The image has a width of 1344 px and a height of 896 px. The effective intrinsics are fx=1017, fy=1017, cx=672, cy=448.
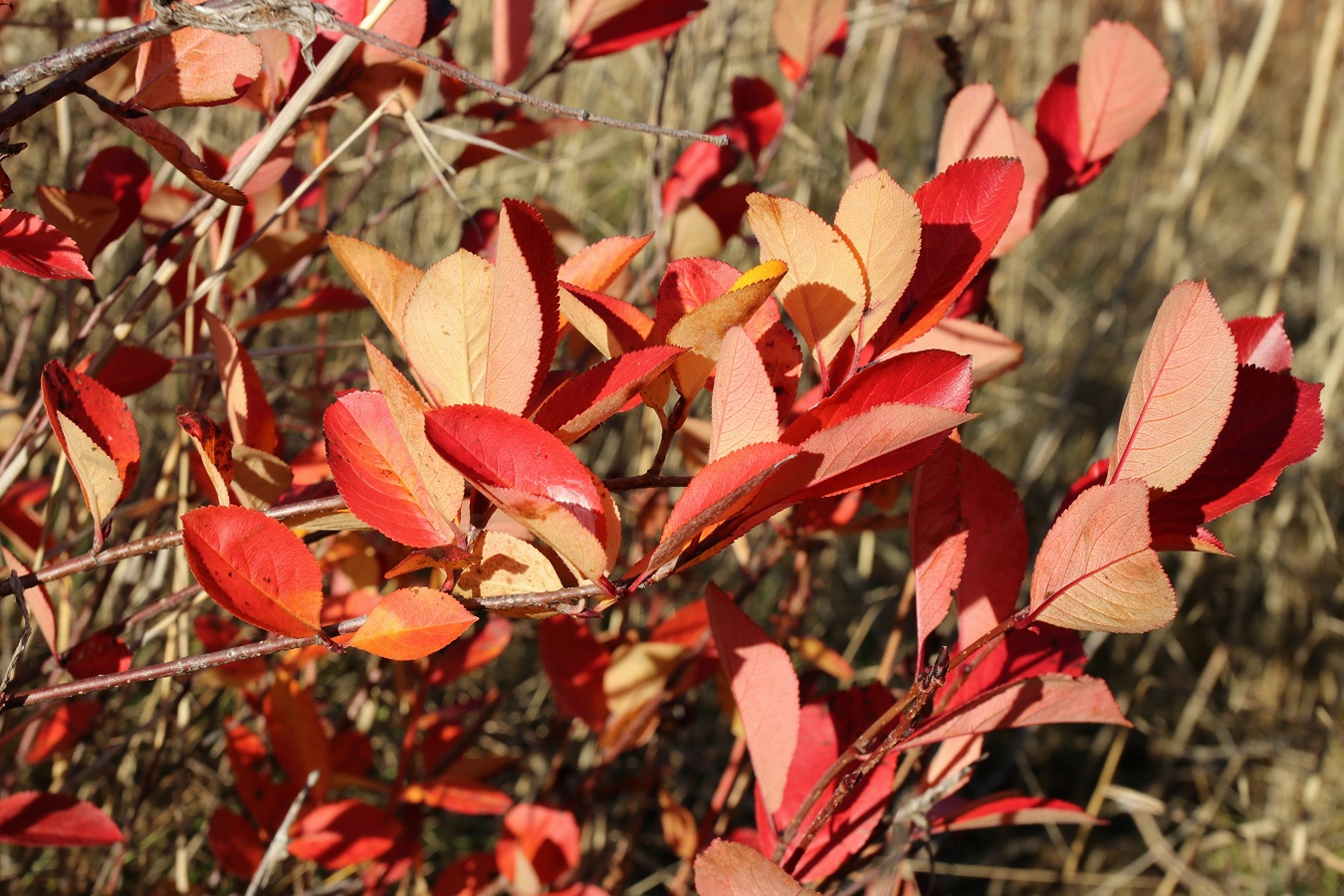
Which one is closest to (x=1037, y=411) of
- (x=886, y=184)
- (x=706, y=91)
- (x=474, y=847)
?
(x=706, y=91)

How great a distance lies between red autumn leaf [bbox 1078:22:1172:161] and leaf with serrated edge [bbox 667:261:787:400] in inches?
15.0

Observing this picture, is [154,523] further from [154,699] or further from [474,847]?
[474,847]

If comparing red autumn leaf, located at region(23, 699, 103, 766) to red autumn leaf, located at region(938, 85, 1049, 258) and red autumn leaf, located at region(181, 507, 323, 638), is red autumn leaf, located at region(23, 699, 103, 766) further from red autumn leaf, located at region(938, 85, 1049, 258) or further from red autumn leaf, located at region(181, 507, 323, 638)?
red autumn leaf, located at region(938, 85, 1049, 258)

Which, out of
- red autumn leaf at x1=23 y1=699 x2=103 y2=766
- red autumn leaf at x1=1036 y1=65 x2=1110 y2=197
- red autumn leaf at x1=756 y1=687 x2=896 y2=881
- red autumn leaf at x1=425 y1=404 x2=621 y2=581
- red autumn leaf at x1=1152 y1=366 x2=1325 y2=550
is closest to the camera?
red autumn leaf at x1=425 y1=404 x2=621 y2=581

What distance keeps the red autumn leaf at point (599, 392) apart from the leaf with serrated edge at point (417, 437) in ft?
0.15

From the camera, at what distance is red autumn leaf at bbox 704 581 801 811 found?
0.54 meters

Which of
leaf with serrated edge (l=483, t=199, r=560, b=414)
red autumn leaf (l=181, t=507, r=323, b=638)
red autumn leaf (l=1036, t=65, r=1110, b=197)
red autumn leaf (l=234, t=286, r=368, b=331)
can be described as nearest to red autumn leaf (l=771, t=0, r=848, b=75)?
red autumn leaf (l=1036, t=65, r=1110, b=197)

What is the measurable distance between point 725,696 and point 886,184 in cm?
55

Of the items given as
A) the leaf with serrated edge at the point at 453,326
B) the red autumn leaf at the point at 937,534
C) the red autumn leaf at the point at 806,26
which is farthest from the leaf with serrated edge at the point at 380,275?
the red autumn leaf at the point at 806,26

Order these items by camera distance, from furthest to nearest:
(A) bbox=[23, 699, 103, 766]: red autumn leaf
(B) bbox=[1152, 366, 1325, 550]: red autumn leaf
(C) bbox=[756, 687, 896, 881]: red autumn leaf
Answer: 1. (A) bbox=[23, 699, 103, 766]: red autumn leaf
2. (C) bbox=[756, 687, 896, 881]: red autumn leaf
3. (B) bbox=[1152, 366, 1325, 550]: red autumn leaf

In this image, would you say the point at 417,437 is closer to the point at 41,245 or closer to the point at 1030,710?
the point at 41,245

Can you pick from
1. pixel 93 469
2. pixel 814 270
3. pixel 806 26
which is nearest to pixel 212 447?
pixel 93 469

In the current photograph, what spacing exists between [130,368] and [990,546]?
1.73 feet

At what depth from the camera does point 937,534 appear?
19.5 inches
